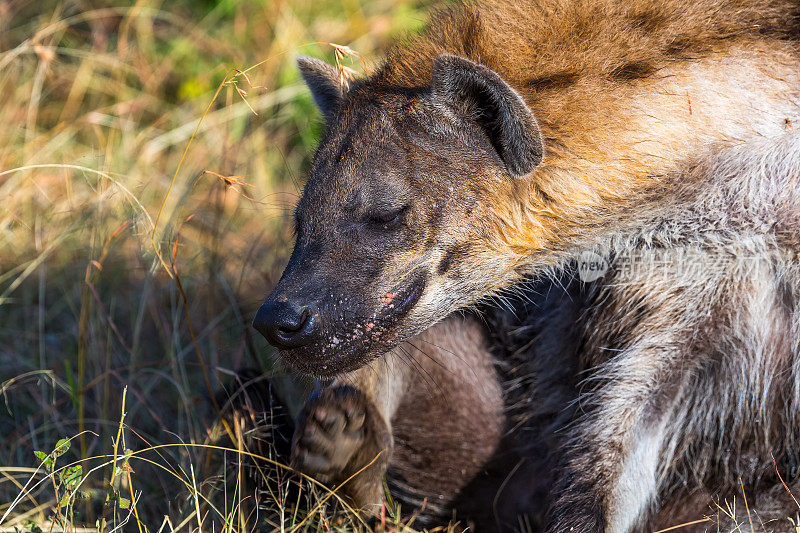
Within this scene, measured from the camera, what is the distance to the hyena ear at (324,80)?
2947mm

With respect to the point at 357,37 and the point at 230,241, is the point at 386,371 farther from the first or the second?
the point at 357,37

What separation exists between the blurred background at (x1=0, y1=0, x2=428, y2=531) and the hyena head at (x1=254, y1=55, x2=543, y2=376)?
0.42m

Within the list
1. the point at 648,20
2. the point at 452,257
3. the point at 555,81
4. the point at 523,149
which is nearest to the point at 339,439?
the point at 452,257

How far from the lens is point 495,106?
7.98 ft

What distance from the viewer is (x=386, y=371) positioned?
2.98 meters

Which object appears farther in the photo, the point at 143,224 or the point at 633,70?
the point at 143,224

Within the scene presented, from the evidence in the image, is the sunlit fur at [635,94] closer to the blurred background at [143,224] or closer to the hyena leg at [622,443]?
the hyena leg at [622,443]

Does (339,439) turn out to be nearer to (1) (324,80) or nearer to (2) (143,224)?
(1) (324,80)

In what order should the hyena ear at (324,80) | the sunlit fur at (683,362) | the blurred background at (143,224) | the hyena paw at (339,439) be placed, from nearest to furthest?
the sunlit fur at (683,362) < the hyena paw at (339,439) < the hyena ear at (324,80) < the blurred background at (143,224)

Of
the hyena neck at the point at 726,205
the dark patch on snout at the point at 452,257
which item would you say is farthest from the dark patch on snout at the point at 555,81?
the dark patch on snout at the point at 452,257

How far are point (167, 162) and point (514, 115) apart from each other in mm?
3057

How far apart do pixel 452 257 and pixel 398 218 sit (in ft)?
0.63

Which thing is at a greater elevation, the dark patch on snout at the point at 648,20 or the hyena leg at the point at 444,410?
the dark patch on snout at the point at 648,20

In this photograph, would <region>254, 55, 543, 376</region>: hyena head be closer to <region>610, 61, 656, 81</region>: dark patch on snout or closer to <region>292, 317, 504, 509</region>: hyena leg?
<region>610, 61, 656, 81</region>: dark patch on snout
